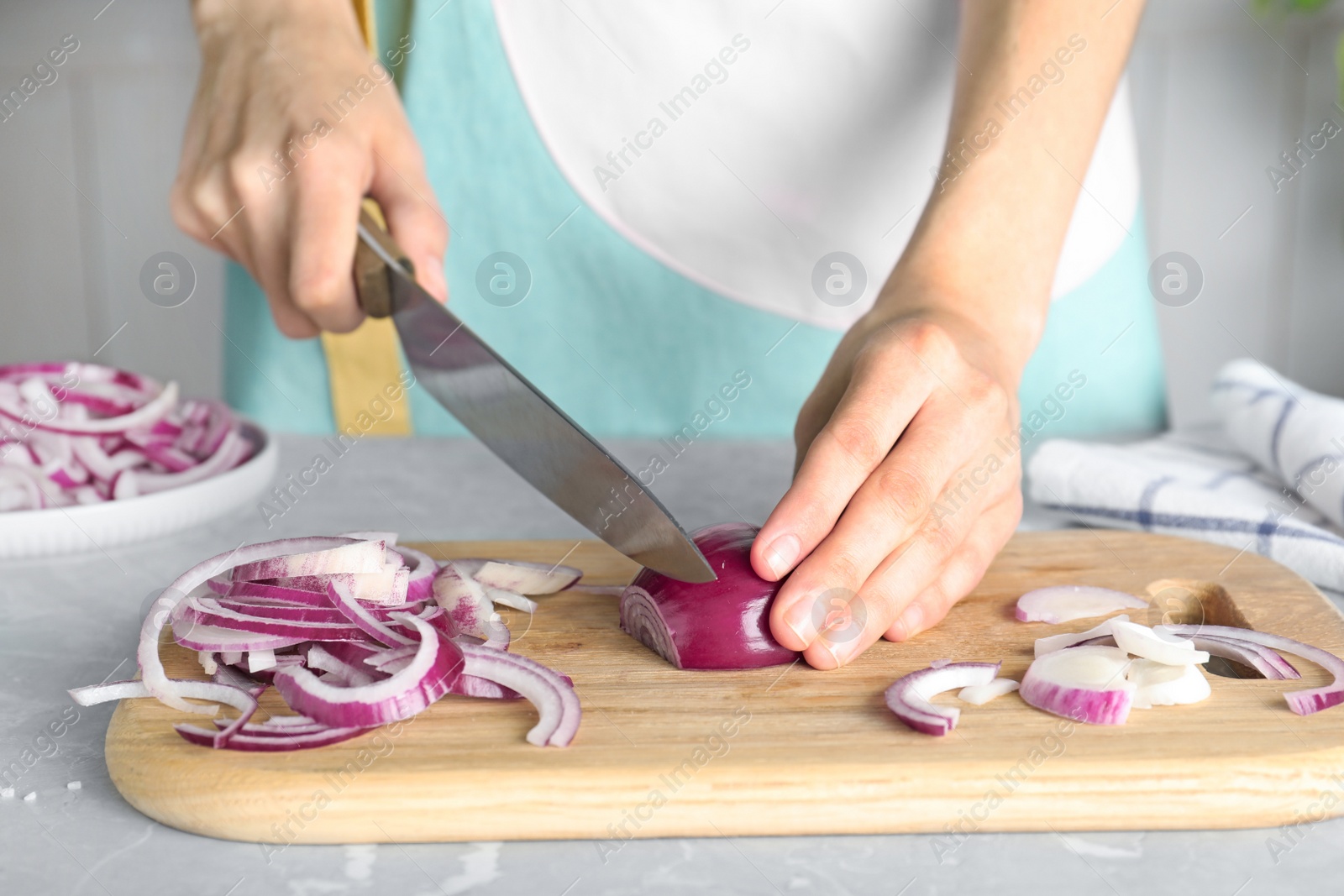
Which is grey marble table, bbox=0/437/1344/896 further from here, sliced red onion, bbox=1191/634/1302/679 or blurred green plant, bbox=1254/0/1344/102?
blurred green plant, bbox=1254/0/1344/102

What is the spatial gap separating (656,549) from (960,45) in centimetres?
95

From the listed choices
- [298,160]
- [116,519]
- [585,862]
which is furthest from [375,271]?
[585,862]

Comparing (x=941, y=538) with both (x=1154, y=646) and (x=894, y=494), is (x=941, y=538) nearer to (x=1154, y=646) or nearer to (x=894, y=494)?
(x=894, y=494)

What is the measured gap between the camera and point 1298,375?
3758 mm

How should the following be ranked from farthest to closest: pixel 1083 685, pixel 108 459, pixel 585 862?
pixel 108 459
pixel 1083 685
pixel 585 862

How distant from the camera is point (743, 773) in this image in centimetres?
86

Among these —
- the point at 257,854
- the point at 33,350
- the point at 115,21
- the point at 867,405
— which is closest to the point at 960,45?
the point at 867,405

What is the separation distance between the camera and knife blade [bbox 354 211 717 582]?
1.08 m

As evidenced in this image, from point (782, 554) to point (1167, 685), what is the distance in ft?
1.14

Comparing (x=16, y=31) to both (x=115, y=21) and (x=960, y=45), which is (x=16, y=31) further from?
(x=960, y=45)

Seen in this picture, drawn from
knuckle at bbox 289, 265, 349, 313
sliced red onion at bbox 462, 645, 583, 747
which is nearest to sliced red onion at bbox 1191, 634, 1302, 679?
sliced red onion at bbox 462, 645, 583, 747

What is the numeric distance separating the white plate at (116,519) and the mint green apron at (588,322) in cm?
51

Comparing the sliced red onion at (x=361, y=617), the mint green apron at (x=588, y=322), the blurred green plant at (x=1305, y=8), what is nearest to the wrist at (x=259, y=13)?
the mint green apron at (x=588, y=322)

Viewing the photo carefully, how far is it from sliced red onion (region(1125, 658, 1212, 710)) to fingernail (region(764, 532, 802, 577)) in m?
0.31
